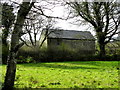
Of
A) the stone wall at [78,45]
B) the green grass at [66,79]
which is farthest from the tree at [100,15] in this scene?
the green grass at [66,79]

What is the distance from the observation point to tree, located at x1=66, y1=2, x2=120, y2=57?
20519mm

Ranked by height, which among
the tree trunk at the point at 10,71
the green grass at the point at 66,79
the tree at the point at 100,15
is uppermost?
the tree at the point at 100,15

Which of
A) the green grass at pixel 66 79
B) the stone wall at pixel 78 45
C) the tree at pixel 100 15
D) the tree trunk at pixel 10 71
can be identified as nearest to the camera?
the tree trunk at pixel 10 71

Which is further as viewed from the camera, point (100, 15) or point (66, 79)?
point (100, 15)

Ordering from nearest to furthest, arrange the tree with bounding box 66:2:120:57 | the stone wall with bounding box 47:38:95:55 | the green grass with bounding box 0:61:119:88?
the green grass with bounding box 0:61:119:88
the tree with bounding box 66:2:120:57
the stone wall with bounding box 47:38:95:55

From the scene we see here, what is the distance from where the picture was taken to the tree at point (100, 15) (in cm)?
2052

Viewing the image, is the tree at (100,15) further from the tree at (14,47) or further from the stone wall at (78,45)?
the tree at (14,47)

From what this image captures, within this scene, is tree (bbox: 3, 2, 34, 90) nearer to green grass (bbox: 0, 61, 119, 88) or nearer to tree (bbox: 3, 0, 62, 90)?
tree (bbox: 3, 0, 62, 90)

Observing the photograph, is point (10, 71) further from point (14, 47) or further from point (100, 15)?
point (100, 15)

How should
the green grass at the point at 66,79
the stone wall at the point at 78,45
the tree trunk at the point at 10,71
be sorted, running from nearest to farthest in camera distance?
the tree trunk at the point at 10,71, the green grass at the point at 66,79, the stone wall at the point at 78,45

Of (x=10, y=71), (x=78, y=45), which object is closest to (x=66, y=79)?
(x=10, y=71)

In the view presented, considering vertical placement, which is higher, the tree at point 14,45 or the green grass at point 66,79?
the tree at point 14,45

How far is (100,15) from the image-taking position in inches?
842

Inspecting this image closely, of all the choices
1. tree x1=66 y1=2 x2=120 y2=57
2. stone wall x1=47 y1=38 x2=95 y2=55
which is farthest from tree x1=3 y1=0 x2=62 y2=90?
stone wall x1=47 y1=38 x2=95 y2=55
